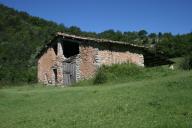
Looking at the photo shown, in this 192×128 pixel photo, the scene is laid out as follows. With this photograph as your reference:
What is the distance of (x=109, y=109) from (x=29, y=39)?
58205 mm

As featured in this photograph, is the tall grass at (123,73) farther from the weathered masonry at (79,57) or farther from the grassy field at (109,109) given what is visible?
the grassy field at (109,109)

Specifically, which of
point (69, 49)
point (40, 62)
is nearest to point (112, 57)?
point (69, 49)

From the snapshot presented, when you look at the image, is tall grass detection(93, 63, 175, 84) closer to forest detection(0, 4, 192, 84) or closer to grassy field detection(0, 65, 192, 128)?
grassy field detection(0, 65, 192, 128)

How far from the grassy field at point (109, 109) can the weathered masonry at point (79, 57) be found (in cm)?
1120

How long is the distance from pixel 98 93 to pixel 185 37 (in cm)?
6455

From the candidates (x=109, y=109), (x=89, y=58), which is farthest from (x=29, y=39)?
(x=109, y=109)

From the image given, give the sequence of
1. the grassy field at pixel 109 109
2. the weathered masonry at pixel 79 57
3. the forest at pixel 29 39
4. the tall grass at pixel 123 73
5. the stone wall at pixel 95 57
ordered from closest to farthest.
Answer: the grassy field at pixel 109 109
the tall grass at pixel 123 73
the stone wall at pixel 95 57
the weathered masonry at pixel 79 57
the forest at pixel 29 39

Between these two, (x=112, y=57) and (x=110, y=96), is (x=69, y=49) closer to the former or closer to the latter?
(x=112, y=57)

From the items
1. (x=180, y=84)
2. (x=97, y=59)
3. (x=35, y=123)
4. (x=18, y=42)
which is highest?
(x=18, y=42)

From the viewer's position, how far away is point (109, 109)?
12742 millimetres

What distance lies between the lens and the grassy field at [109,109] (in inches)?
414

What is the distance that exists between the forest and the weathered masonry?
8319 millimetres

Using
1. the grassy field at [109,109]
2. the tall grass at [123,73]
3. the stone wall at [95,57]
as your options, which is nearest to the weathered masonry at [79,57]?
the stone wall at [95,57]

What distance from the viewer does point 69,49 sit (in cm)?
3512
